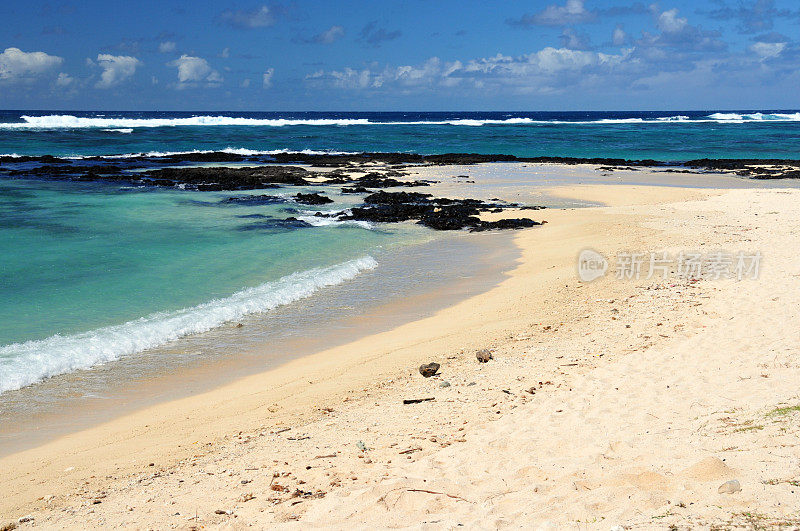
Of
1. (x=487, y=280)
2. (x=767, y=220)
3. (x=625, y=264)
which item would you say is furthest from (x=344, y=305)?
(x=767, y=220)

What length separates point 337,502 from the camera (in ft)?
12.6

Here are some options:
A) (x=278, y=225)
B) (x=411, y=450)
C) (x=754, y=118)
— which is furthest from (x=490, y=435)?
(x=754, y=118)

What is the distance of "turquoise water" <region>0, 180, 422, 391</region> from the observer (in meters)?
8.23

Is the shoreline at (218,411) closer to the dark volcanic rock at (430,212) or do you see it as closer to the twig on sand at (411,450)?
the twig on sand at (411,450)

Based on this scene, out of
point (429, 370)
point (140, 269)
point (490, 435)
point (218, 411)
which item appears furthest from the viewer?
point (140, 269)

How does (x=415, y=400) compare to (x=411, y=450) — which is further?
(x=415, y=400)

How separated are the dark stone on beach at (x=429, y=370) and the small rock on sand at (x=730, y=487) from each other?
3.44 m

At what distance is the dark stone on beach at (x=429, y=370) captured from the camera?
21.2ft

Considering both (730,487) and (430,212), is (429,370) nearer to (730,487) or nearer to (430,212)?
(730,487)

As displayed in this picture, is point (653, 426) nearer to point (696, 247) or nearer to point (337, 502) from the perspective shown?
point (337, 502)

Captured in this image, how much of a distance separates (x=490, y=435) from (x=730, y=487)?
183 centimetres

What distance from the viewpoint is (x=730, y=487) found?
10.8ft

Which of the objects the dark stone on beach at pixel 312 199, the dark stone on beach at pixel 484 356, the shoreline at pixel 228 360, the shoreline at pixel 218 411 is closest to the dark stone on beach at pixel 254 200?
the dark stone on beach at pixel 312 199

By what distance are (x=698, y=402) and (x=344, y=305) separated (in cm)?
586
